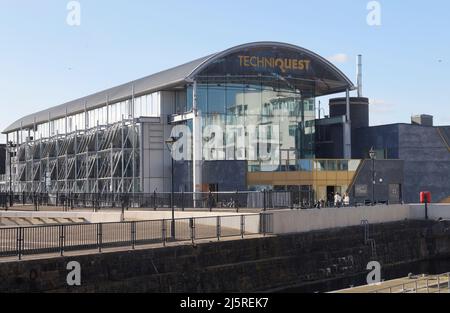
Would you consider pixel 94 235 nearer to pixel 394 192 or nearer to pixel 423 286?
pixel 423 286

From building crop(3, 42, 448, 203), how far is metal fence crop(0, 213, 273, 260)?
824 inches

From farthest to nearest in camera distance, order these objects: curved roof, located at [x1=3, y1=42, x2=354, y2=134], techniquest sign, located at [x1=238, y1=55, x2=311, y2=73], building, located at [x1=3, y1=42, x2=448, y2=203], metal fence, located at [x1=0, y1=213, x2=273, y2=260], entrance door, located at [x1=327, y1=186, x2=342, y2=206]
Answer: techniquest sign, located at [x1=238, y1=55, x2=311, y2=73] → building, located at [x1=3, y1=42, x2=448, y2=203] → curved roof, located at [x1=3, y1=42, x2=354, y2=134] → entrance door, located at [x1=327, y1=186, x2=342, y2=206] → metal fence, located at [x1=0, y1=213, x2=273, y2=260]

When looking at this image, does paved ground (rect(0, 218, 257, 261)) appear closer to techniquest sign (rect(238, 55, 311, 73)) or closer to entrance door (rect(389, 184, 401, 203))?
techniquest sign (rect(238, 55, 311, 73))

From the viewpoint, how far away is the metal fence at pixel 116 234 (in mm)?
19453

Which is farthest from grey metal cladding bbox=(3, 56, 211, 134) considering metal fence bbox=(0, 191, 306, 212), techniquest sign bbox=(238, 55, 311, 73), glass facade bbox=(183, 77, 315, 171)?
metal fence bbox=(0, 191, 306, 212)

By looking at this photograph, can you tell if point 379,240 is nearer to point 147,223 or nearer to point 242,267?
point 242,267

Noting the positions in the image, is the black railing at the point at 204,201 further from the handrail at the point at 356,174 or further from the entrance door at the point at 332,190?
the handrail at the point at 356,174

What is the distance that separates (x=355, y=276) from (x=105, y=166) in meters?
33.4

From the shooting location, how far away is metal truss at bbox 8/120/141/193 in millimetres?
54625

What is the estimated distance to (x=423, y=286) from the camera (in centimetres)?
A: 2119

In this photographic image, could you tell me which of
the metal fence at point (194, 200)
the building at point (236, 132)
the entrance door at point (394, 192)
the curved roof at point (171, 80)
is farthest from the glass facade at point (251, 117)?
the metal fence at point (194, 200)

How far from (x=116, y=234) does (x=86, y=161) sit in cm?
3943

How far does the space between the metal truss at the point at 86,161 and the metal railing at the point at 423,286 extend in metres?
33.8
